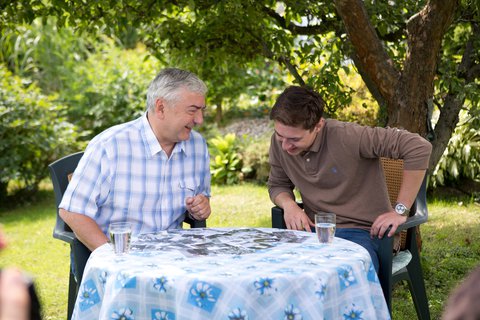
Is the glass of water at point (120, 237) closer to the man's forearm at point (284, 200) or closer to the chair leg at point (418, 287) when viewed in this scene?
the man's forearm at point (284, 200)

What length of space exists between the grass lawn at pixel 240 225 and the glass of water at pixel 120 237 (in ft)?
5.58

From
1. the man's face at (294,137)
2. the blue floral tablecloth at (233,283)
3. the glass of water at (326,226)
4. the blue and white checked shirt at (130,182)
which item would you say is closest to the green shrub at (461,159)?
the man's face at (294,137)

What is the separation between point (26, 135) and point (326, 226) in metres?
6.64

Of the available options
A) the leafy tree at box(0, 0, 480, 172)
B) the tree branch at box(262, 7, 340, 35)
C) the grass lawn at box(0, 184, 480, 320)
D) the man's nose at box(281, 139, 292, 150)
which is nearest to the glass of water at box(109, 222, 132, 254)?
the man's nose at box(281, 139, 292, 150)

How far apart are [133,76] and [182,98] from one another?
8.01 meters

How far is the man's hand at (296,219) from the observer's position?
3.75 meters

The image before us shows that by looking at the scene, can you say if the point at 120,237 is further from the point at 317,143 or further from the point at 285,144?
the point at 317,143

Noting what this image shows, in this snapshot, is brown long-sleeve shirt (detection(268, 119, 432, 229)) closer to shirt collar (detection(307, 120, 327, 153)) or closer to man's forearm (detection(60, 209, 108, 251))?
shirt collar (detection(307, 120, 327, 153))

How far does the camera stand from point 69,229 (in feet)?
12.7

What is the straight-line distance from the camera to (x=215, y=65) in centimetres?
589

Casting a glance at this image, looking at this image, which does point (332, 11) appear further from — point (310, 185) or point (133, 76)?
point (133, 76)

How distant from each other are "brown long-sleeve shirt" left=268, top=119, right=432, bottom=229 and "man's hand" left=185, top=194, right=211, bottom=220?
50 cm

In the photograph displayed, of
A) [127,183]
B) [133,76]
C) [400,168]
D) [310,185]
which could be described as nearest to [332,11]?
[400,168]

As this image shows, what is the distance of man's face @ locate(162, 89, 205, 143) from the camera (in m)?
3.69
